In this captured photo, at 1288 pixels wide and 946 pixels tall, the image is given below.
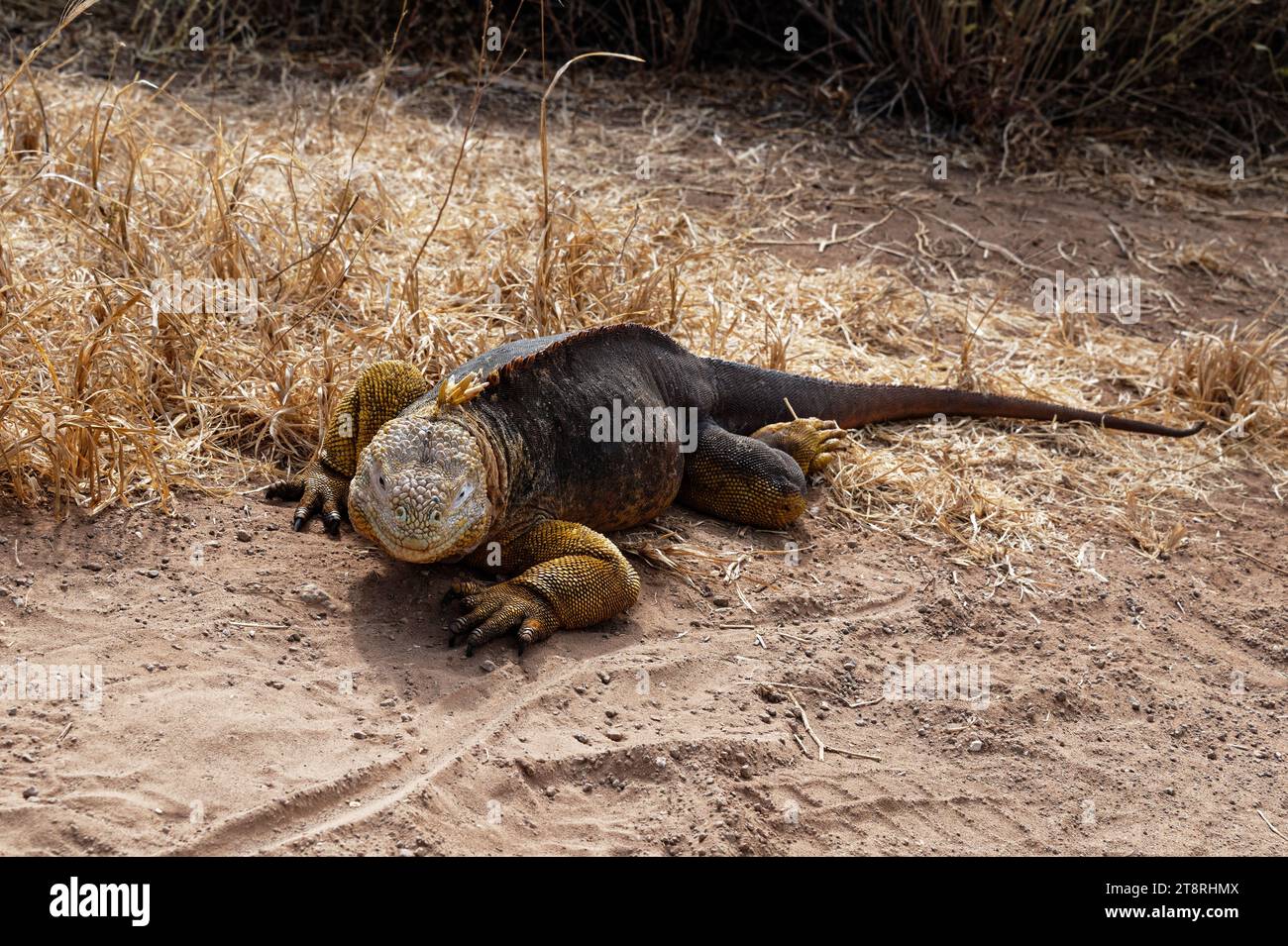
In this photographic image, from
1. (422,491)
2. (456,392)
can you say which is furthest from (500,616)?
(456,392)

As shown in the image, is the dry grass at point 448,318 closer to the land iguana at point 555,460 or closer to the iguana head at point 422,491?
the land iguana at point 555,460

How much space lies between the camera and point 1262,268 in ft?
29.9

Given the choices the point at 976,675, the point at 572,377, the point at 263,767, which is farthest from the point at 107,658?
the point at 976,675

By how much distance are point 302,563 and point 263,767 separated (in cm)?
121

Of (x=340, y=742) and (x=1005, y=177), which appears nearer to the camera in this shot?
(x=340, y=742)

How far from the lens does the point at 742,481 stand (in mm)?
5816

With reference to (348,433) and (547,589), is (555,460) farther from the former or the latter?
(348,433)

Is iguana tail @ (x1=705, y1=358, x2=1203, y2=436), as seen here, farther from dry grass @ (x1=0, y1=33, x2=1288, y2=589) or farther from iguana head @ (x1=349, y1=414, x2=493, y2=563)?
iguana head @ (x1=349, y1=414, x2=493, y2=563)

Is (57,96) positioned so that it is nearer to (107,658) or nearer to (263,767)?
(107,658)

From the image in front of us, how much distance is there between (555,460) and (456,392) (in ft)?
1.94

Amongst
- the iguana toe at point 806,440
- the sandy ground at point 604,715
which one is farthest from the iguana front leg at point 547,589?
the iguana toe at point 806,440

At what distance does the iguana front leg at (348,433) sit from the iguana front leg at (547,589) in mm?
650

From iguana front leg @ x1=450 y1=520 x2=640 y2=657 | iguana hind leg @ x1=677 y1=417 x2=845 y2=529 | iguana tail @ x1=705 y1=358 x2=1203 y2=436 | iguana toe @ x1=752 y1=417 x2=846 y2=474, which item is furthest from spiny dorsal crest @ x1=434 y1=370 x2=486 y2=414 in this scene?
iguana toe @ x1=752 y1=417 x2=846 y2=474

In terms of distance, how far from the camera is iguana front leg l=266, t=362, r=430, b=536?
5.25 m
